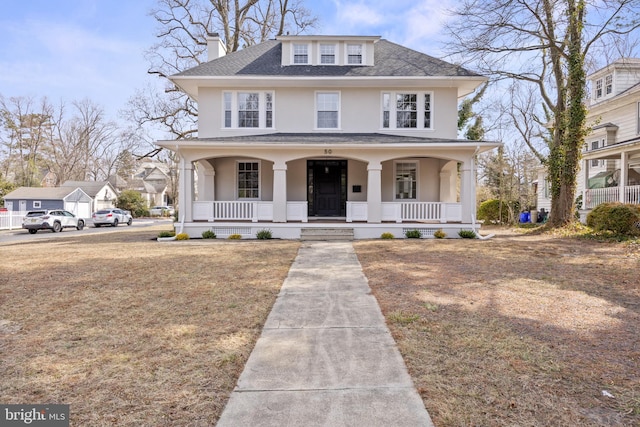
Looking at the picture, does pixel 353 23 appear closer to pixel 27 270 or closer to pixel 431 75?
pixel 431 75

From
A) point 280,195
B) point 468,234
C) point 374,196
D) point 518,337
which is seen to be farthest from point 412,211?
point 518,337

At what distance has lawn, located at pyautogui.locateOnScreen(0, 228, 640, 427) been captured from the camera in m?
2.70

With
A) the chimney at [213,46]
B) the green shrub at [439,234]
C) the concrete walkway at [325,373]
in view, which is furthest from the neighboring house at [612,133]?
the chimney at [213,46]

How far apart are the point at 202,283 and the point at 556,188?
1568cm

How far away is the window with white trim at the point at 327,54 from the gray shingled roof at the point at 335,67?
1.31 feet

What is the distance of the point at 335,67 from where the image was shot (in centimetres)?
1528

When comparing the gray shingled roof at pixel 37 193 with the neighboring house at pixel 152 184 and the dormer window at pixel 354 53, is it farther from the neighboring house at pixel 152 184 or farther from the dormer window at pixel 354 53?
the dormer window at pixel 354 53

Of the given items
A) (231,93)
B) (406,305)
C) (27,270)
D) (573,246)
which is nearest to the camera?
(406,305)

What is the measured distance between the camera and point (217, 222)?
1351 centimetres

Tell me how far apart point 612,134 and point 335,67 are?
51.4ft

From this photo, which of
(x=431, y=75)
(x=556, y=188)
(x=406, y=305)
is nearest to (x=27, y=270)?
(x=406, y=305)

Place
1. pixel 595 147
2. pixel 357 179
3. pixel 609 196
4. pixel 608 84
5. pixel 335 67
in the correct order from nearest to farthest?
pixel 335 67
pixel 357 179
pixel 609 196
pixel 608 84
pixel 595 147

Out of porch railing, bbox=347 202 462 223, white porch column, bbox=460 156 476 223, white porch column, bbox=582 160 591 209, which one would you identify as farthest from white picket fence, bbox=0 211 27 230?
white porch column, bbox=582 160 591 209

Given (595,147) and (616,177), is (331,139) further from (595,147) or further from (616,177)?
(595,147)
